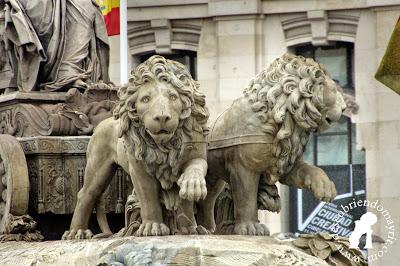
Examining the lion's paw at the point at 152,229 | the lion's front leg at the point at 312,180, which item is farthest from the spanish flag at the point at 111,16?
the lion's paw at the point at 152,229

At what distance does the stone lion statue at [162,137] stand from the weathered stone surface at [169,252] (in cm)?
42

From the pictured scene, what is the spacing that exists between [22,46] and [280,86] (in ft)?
11.3

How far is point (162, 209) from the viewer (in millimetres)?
22438

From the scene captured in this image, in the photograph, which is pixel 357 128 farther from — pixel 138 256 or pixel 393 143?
pixel 138 256

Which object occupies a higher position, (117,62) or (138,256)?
(117,62)

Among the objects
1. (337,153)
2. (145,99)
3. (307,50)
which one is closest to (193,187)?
(145,99)

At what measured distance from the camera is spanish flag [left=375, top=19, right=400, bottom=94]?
2295 cm

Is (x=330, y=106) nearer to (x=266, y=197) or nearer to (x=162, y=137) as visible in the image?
(x=266, y=197)

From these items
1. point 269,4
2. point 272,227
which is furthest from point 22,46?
point 269,4

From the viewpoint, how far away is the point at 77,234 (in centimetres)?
2344

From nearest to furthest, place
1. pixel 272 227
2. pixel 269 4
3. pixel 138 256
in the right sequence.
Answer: pixel 138 256
pixel 272 227
pixel 269 4

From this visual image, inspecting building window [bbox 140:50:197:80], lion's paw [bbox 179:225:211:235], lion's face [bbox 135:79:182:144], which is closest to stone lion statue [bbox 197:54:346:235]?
lion's paw [bbox 179:225:211:235]

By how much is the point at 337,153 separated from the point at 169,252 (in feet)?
100

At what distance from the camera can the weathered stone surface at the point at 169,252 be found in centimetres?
2116
